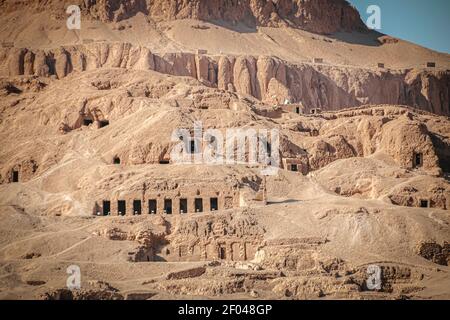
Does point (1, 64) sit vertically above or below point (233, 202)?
above

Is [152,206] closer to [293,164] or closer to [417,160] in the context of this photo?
[293,164]

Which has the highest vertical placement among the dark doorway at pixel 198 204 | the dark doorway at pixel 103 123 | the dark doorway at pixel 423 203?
the dark doorway at pixel 103 123

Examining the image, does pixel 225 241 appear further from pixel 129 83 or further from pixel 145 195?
pixel 129 83

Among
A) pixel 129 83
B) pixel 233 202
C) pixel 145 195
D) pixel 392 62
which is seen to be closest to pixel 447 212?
pixel 233 202

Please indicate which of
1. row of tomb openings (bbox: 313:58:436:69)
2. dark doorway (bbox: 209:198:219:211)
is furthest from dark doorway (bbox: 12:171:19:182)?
row of tomb openings (bbox: 313:58:436:69)

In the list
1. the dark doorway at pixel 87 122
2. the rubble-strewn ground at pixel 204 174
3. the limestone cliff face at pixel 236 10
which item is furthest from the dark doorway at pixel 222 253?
the limestone cliff face at pixel 236 10

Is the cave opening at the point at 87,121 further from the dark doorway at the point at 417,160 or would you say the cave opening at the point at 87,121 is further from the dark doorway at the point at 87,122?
the dark doorway at the point at 417,160

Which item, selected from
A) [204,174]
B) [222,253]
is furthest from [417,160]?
[222,253]
